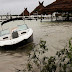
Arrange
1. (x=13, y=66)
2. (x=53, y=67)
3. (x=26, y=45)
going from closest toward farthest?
(x=53, y=67)
(x=13, y=66)
(x=26, y=45)

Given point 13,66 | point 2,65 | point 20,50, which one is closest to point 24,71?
point 13,66

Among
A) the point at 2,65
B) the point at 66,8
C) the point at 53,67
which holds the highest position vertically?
the point at 66,8

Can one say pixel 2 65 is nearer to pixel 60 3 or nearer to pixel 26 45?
pixel 26 45

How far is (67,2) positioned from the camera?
39.1 m

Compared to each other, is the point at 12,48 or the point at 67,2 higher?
the point at 67,2

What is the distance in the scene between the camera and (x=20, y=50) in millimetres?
11391

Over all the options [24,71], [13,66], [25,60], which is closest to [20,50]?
[25,60]

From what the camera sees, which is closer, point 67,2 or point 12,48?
point 12,48

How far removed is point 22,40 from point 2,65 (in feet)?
11.7

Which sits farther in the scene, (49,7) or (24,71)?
(49,7)

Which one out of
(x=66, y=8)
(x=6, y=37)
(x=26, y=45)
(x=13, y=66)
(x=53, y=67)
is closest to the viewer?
(x=53, y=67)

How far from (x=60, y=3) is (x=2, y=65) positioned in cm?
3479

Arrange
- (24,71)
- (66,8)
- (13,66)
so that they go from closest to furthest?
(24,71), (13,66), (66,8)

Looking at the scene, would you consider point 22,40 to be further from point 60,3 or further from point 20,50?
point 60,3
